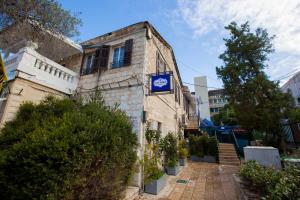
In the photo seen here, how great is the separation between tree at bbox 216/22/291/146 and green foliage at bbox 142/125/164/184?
8887 mm

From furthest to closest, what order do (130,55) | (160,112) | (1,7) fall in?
1. (160,112)
2. (130,55)
3. (1,7)

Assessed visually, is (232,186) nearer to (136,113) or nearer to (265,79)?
(136,113)

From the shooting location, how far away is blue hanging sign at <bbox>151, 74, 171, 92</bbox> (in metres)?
6.03

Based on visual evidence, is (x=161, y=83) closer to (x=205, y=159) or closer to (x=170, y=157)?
(x=170, y=157)

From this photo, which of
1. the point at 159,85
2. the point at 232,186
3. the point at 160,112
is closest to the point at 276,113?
the point at 232,186

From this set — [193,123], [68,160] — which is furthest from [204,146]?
[68,160]

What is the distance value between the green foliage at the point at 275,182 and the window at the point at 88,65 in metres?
8.29

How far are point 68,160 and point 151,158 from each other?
3.82 meters

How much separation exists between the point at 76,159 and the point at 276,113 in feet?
42.2

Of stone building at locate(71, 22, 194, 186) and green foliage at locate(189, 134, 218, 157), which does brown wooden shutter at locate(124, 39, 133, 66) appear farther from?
green foliage at locate(189, 134, 218, 157)

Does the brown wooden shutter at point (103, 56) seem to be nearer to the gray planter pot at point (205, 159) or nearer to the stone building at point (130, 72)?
the stone building at point (130, 72)

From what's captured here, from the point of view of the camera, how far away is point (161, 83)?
6.18 metres

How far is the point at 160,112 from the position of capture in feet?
26.7

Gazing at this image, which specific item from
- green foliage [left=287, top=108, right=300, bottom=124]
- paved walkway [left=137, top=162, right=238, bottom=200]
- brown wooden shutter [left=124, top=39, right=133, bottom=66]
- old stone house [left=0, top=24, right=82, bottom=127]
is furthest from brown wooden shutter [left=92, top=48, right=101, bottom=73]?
green foliage [left=287, top=108, right=300, bottom=124]
